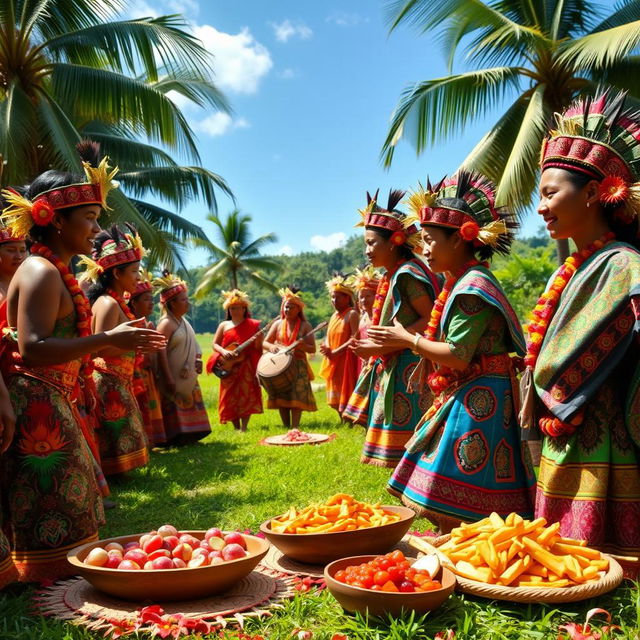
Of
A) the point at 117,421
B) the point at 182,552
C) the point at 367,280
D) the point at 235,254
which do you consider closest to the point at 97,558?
the point at 182,552

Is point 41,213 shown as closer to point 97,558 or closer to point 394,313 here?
point 97,558

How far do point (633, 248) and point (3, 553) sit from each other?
3436 millimetres

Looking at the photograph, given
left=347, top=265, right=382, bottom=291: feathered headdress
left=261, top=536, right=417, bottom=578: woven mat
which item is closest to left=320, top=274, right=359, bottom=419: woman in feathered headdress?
left=347, top=265, right=382, bottom=291: feathered headdress

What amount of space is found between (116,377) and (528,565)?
4.82 meters

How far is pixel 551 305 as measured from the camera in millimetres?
3607

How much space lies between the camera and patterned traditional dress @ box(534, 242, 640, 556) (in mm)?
3273

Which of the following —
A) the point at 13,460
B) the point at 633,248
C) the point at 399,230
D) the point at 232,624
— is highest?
the point at 399,230

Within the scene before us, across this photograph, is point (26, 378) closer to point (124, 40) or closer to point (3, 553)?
point (3, 553)

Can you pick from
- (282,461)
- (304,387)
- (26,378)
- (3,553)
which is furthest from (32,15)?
(3,553)

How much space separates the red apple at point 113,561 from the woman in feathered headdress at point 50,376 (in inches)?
23.4

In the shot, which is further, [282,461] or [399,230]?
[282,461]

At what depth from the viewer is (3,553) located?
324 cm

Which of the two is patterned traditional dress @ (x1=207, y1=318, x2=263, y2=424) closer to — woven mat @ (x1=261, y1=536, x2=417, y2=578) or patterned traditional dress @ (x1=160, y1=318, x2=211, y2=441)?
patterned traditional dress @ (x1=160, y1=318, x2=211, y2=441)

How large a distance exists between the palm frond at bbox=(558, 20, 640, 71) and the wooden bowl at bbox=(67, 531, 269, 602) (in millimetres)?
12013
